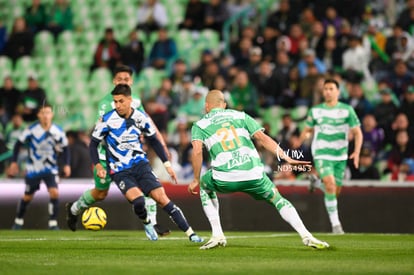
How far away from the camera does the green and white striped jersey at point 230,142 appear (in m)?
11.9

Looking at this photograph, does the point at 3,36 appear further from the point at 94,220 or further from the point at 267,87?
the point at 94,220

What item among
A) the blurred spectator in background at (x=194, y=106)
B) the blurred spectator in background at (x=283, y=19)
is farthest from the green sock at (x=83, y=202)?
the blurred spectator in background at (x=283, y=19)

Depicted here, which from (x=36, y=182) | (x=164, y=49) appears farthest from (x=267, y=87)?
(x=36, y=182)

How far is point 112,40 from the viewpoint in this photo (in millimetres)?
24922

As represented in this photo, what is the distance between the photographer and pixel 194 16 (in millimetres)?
25422

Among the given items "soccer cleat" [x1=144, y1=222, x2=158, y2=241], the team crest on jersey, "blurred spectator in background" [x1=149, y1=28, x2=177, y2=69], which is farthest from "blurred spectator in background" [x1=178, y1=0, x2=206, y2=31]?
the team crest on jersey

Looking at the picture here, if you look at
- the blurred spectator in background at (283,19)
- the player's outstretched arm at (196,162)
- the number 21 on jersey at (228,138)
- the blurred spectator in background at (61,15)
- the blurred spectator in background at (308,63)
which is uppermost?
the blurred spectator in background at (61,15)

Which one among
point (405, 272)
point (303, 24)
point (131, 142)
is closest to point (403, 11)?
point (303, 24)

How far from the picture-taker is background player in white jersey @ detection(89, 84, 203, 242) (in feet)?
44.2

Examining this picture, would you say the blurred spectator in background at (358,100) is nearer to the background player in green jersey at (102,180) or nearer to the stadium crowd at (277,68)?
the stadium crowd at (277,68)

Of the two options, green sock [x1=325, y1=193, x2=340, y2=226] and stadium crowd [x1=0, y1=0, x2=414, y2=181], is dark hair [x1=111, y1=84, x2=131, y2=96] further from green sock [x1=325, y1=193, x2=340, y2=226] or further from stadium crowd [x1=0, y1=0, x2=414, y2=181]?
stadium crowd [x1=0, y1=0, x2=414, y2=181]

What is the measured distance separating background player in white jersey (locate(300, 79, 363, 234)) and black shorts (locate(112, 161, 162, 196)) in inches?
163

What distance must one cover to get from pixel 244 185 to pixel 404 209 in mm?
7126

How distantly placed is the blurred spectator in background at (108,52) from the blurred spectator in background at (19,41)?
187 cm
